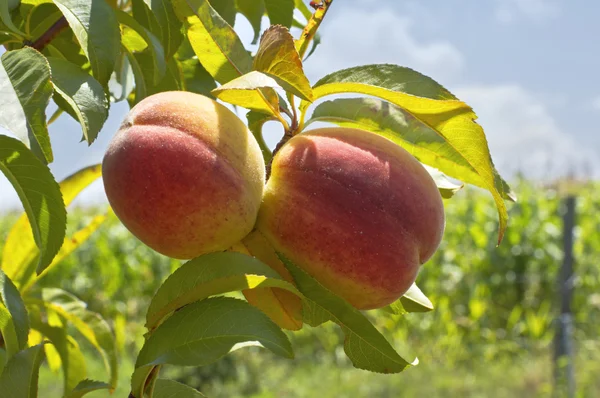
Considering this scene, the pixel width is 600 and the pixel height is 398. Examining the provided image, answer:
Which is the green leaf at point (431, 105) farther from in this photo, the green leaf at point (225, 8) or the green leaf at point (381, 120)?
the green leaf at point (225, 8)

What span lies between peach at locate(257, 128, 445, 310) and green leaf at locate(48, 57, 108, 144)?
121mm

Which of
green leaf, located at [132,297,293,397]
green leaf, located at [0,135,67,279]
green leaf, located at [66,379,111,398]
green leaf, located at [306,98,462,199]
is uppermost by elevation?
green leaf, located at [306,98,462,199]

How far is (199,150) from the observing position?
445mm

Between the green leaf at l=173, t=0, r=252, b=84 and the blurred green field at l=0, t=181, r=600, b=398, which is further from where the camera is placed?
the blurred green field at l=0, t=181, r=600, b=398

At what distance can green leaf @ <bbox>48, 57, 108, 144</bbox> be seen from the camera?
0.44 meters

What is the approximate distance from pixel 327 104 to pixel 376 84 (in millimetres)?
51

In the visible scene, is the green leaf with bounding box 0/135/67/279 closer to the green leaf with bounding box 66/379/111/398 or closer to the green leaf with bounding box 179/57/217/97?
the green leaf with bounding box 66/379/111/398

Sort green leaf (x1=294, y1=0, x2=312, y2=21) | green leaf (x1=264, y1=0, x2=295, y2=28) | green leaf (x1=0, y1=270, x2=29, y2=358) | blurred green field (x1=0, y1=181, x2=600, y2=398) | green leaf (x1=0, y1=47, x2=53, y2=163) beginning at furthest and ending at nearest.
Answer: blurred green field (x1=0, y1=181, x2=600, y2=398) < green leaf (x1=294, y1=0, x2=312, y2=21) < green leaf (x1=264, y1=0, x2=295, y2=28) < green leaf (x1=0, y1=270, x2=29, y2=358) < green leaf (x1=0, y1=47, x2=53, y2=163)

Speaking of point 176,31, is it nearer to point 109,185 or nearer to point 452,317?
point 109,185

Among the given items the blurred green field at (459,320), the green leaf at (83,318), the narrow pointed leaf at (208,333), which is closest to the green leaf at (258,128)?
the narrow pointed leaf at (208,333)

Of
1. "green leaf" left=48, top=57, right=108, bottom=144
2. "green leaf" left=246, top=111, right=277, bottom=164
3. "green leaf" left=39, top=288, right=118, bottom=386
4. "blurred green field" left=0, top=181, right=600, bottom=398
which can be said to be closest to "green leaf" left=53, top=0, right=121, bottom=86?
"green leaf" left=48, top=57, right=108, bottom=144

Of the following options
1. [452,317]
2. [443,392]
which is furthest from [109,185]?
[452,317]

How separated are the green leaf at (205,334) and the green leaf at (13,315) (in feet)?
0.34

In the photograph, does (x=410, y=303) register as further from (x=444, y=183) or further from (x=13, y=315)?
(x=13, y=315)
